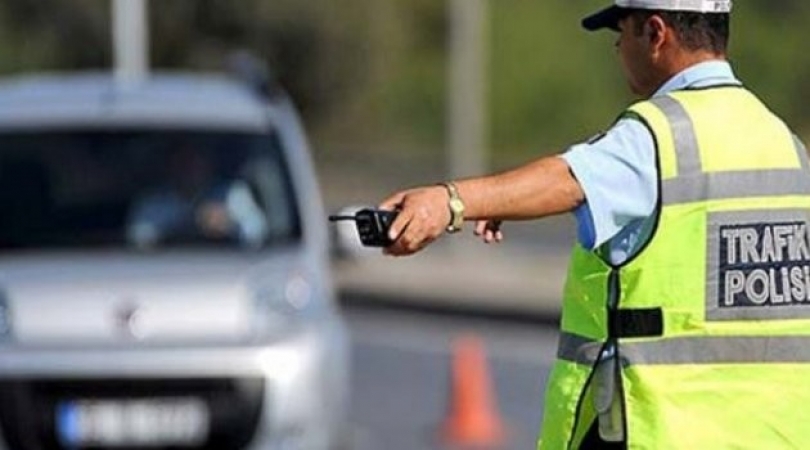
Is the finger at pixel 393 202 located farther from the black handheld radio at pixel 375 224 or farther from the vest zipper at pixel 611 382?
the vest zipper at pixel 611 382

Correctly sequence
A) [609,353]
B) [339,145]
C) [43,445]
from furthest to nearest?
[339,145], [43,445], [609,353]

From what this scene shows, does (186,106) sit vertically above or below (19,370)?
above

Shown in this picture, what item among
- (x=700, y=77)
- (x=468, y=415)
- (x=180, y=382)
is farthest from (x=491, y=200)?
(x=468, y=415)

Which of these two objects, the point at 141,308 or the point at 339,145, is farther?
the point at 339,145

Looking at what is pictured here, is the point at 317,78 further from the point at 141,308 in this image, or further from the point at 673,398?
the point at 673,398

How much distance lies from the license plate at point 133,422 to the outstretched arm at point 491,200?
521 centimetres

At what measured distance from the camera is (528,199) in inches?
181

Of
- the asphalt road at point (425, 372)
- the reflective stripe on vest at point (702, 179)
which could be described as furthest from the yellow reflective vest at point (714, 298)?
the asphalt road at point (425, 372)

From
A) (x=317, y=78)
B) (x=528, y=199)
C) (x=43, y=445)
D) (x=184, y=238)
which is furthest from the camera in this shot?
(x=317, y=78)

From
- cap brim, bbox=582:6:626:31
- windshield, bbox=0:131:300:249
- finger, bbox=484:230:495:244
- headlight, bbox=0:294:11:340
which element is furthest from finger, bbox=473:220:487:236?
windshield, bbox=0:131:300:249

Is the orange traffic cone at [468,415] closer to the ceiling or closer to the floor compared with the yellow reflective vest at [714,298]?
closer to the floor

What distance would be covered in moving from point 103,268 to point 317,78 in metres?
30.2

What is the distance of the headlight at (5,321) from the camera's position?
9.68 metres

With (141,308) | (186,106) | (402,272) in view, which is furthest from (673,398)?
(402,272)
